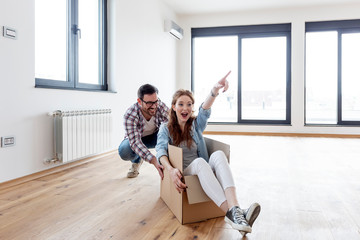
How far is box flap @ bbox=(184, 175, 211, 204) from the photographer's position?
1.46 metres

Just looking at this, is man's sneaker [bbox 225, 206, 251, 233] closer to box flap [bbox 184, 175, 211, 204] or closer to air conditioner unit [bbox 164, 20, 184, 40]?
box flap [bbox 184, 175, 211, 204]

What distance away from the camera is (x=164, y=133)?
175 cm

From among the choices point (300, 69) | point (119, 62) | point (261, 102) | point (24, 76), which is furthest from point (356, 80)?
point (24, 76)

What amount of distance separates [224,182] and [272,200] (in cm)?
61

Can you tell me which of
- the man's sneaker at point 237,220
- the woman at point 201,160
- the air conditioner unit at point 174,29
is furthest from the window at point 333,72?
the man's sneaker at point 237,220

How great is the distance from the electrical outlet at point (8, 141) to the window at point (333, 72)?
5.22 meters

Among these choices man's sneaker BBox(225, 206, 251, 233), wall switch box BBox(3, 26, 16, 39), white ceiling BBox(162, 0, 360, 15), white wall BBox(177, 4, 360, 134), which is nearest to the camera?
man's sneaker BBox(225, 206, 251, 233)

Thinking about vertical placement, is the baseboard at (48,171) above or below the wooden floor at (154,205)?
above

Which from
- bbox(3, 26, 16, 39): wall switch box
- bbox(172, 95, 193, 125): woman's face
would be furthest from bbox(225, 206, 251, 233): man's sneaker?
bbox(3, 26, 16, 39): wall switch box

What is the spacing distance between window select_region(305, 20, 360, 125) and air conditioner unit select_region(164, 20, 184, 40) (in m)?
2.45

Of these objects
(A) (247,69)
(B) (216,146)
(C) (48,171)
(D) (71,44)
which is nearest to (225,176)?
(B) (216,146)

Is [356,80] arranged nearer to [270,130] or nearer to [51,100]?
[270,130]

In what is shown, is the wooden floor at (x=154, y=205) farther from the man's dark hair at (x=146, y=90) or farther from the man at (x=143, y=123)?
the man's dark hair at (x=146, y=90)

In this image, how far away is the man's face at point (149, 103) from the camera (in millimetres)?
2180
